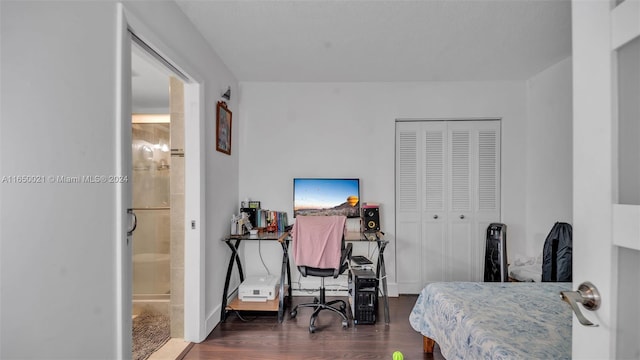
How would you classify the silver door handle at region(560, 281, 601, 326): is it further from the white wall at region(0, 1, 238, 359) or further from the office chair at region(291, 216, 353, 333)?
the office chair at region(291, 216, 353, 333)

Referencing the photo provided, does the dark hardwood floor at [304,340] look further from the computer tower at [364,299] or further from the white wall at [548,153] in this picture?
the white wall at [548,153]

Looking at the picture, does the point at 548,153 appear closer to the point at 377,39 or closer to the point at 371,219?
the point at 371,219

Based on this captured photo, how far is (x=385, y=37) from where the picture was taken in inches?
106

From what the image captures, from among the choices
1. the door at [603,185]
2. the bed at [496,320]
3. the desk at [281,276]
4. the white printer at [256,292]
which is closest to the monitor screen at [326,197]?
the desk at [281,276]

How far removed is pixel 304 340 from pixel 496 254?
230cm

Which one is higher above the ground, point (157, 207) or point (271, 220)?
point (157, 207)

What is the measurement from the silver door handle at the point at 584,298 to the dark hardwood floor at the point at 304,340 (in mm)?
1956

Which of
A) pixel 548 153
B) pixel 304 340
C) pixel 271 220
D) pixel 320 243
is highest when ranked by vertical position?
pixel 548 153

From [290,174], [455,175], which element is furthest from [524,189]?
[290,174]

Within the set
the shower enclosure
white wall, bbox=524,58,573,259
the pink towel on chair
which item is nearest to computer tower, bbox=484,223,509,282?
white wall, bbox=524,58,573,259

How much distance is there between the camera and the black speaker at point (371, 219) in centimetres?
366

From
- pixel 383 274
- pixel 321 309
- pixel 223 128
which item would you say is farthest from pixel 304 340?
pixel 223 128

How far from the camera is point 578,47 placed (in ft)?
2.76

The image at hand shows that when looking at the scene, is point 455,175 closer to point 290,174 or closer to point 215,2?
point 290,174
